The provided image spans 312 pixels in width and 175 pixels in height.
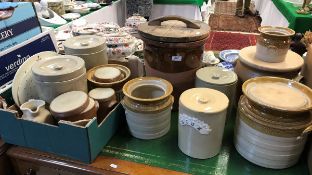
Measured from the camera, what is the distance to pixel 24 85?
2.49 feet

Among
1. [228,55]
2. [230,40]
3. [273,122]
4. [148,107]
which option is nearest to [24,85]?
[148,107]

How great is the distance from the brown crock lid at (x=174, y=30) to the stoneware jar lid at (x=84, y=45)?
0.47ft

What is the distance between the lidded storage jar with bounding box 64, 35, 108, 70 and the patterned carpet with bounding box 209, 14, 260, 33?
339cm

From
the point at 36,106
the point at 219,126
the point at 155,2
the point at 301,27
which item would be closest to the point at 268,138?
the point at 219,126

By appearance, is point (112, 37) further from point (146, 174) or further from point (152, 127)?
point (146, 174)

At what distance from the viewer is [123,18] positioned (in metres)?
2.65

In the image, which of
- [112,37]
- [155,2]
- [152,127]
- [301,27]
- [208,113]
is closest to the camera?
[208,113]

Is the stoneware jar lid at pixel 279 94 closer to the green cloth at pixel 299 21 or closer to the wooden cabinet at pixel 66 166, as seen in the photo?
the wooden cabinet at pixel 66 166

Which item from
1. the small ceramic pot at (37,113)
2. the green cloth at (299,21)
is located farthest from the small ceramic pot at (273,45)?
the green cloth at (299,21)

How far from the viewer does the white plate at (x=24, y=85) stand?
0.74 metres

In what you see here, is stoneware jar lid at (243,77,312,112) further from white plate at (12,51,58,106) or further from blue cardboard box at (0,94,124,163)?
white plate at (12,51,58,106)

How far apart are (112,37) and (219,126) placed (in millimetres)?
603

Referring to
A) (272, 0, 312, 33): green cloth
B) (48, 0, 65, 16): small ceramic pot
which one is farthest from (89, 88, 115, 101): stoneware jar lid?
(272, 0, 312, 33): green cloth

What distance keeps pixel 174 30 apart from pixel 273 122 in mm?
373
